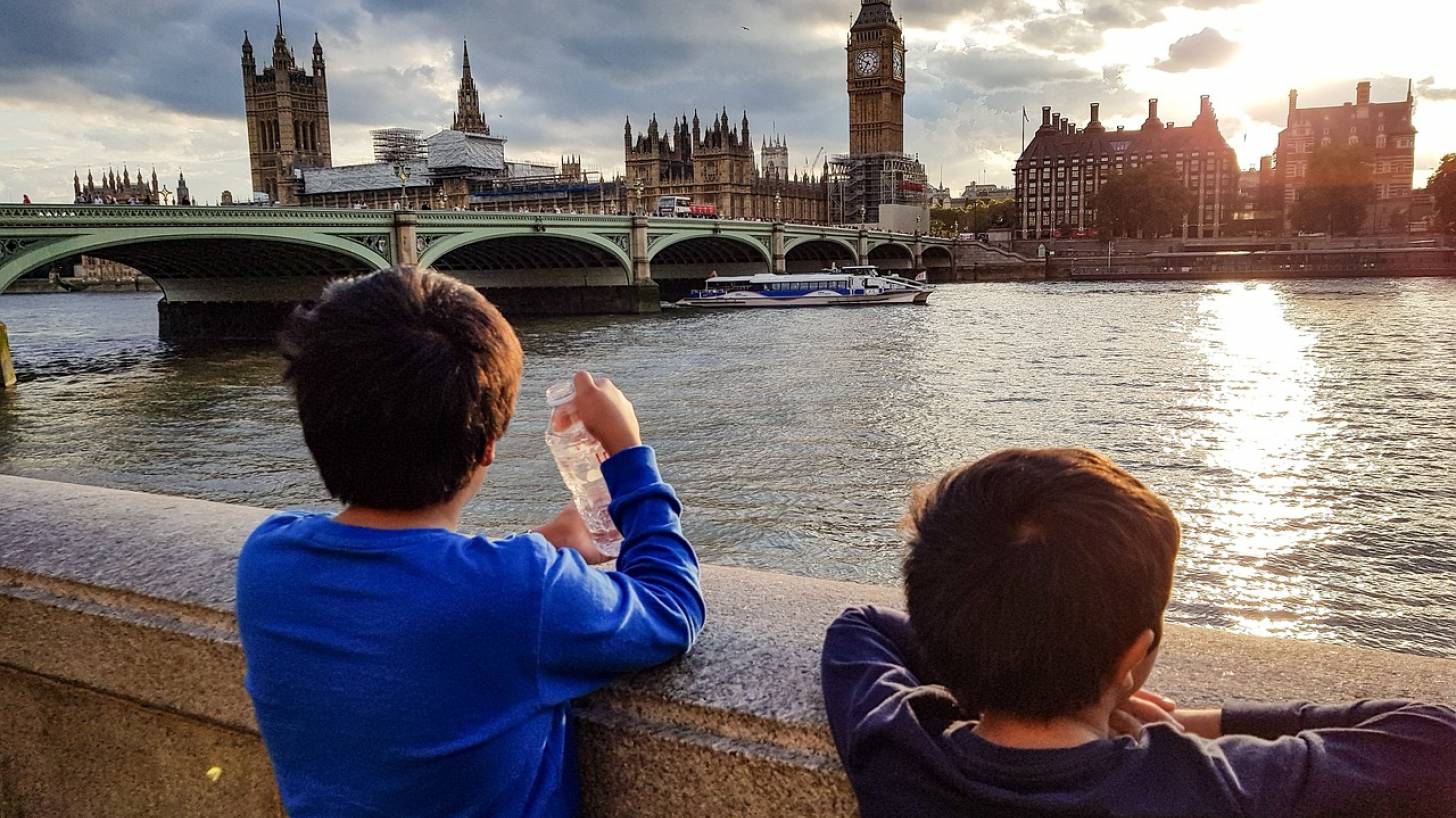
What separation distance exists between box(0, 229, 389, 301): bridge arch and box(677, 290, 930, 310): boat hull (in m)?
12.7

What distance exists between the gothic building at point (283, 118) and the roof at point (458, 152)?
16.4 meters

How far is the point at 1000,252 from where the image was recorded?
6581 centimetres

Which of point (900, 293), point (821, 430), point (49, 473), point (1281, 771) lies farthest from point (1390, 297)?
point (1281, 771)

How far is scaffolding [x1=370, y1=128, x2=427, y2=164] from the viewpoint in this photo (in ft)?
277

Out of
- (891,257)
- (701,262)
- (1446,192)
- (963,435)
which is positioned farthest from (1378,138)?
(963,435)

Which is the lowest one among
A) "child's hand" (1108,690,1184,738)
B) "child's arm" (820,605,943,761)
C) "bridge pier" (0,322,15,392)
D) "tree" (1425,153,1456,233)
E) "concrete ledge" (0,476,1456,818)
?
"bridge pier" (0,322,15,392)

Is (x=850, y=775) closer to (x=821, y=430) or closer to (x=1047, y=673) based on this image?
(x=1047, y=673)

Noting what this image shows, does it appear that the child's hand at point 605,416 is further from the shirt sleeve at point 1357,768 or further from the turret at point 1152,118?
the turret at point 1152,118

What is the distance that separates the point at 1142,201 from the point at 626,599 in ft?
229

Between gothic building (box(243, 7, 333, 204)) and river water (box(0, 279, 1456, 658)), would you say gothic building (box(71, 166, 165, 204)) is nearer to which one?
gothic building (box(243, 7, 333, 204))

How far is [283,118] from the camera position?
3536 inches

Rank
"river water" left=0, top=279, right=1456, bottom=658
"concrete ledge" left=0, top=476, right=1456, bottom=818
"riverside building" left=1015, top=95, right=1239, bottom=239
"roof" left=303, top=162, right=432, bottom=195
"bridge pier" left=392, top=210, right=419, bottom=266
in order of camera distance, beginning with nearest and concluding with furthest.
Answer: "concrete ledge" left=0, top=476, right=1456, bottom=818 < "river water" left=0, top=279, right=1456, bottom=658 < "bridge pier" left=392, top=210, right=419, bottom=266 < "roof" left=303, top=162, right=432, bottom=195 < "riverside building" left=1015, top=95, right=1239, bottom=239

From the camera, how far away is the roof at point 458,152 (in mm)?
77750

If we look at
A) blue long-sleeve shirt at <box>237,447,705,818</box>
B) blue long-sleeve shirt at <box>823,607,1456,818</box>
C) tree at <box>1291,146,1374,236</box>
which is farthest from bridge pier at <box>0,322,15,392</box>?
tree at <box>1291,146,1374,236</box>
